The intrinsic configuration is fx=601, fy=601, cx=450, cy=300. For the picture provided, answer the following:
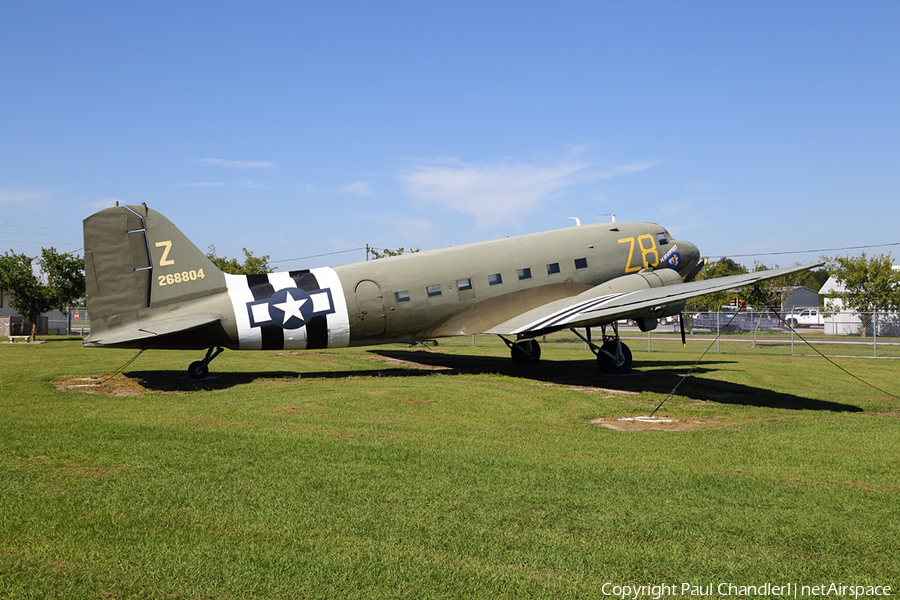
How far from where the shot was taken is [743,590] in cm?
518

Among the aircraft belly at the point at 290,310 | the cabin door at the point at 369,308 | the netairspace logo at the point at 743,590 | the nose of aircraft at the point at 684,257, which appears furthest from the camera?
the nose of aircraft at the point at 684,257

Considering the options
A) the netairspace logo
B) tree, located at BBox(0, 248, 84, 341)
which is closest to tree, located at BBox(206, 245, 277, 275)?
tree, located at BBox(0, 248, 84, 341)

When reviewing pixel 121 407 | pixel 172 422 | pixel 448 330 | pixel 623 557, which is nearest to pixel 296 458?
pixel 172 422

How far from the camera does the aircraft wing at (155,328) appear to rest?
1716cm

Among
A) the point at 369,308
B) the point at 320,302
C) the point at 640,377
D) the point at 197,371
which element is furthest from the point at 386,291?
the point at 640,377

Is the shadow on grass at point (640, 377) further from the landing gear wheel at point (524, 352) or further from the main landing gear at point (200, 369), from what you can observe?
the main landing gear at point (200, 369)

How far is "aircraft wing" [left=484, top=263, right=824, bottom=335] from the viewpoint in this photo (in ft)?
57.5

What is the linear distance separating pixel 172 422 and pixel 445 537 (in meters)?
8.22

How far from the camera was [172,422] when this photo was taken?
12211 mm

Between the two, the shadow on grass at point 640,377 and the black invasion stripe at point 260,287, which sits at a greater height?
the black invasion stripe at point 260,287

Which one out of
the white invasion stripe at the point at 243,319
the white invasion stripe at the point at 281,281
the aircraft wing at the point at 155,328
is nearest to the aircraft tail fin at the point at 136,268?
the aircraft wing at the point at 155,328

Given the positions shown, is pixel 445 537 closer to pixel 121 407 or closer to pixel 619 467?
pixel 619 467

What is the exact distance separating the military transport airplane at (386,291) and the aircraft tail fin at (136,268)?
0.10ft

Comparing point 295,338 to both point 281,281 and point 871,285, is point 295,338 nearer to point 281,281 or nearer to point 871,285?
point 281,281
